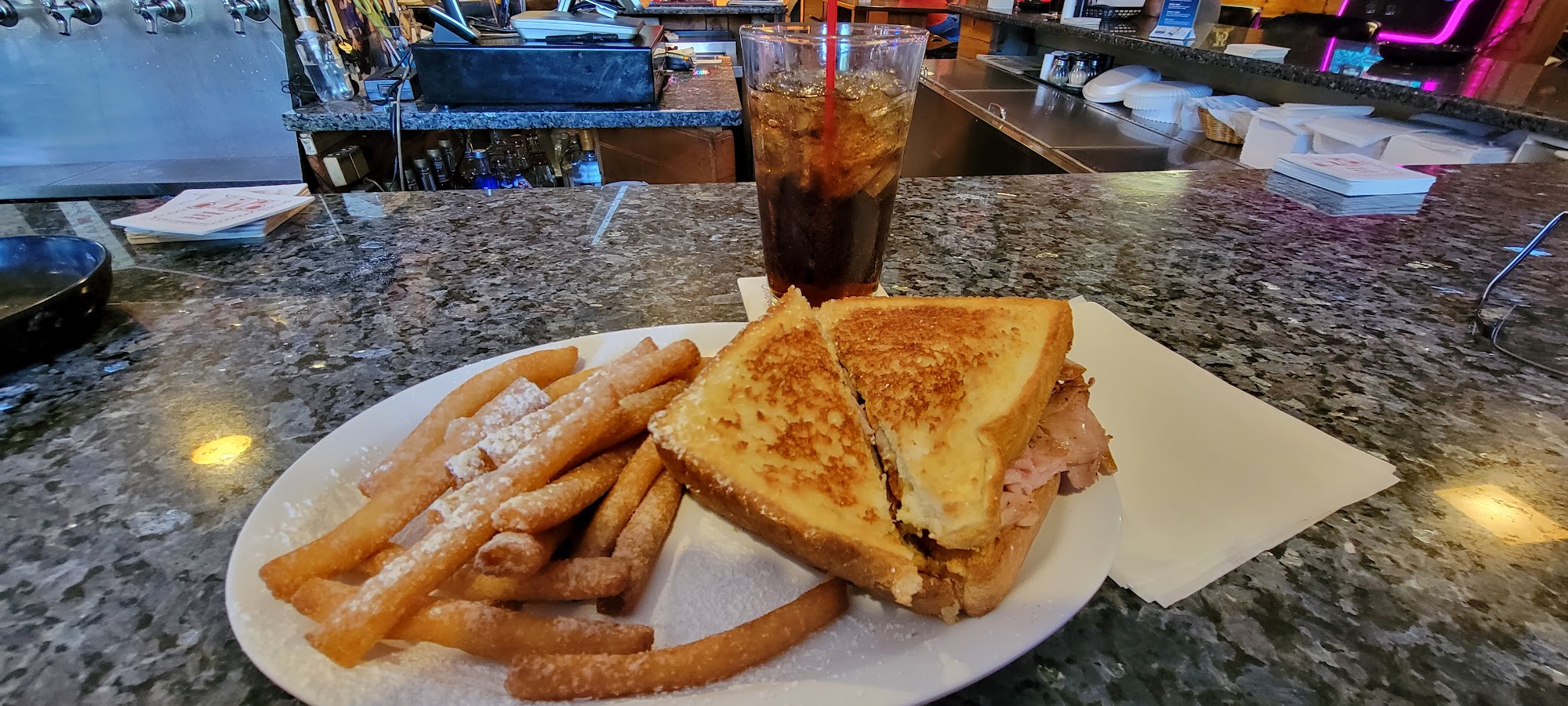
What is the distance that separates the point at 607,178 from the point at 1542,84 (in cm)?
440

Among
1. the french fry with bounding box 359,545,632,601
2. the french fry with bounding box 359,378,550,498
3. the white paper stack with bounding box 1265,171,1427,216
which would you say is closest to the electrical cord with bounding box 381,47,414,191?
the french fry with bounding box 359,378,550,498

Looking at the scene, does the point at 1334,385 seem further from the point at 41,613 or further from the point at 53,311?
the point at 53,311

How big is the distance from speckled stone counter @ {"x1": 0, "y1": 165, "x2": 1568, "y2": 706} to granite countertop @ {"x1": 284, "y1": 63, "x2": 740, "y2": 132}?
141cm

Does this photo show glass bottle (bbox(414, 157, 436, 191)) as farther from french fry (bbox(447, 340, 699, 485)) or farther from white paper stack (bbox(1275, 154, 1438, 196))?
white paper stack (bbox(1275, 154, 1438, 196))

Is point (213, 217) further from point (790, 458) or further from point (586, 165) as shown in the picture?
point (586, 165)

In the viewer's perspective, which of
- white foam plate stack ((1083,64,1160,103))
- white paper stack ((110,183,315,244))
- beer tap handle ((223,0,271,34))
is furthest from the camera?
white foam plate stack ((1083,64,1160,103))

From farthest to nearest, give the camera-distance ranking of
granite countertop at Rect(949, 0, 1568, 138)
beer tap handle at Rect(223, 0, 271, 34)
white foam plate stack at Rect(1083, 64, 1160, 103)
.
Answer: white foam plate stack at Rect(1083, 64, 1160, 103) → beer tap handle at Rect(223, 0, 271, 34) → granite countertop at Rect(949, 0, 1568, 138)

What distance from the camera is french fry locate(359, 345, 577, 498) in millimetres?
807

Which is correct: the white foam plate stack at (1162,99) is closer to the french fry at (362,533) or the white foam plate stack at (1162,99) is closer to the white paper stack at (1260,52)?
the white paper stack at (1260,52)

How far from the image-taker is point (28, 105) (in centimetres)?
363

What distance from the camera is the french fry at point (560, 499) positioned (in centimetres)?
68

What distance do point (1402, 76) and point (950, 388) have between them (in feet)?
11.4

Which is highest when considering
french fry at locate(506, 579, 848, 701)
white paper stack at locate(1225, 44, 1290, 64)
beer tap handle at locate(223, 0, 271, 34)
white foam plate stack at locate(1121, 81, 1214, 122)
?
beer tap handle at locate(223, 0, 271, 34)

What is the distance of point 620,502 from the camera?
31.7 inches
